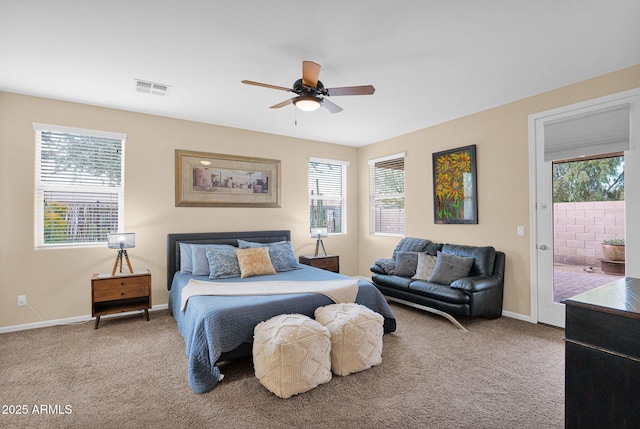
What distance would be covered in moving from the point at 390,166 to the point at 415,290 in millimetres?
2505

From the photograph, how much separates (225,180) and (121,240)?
1659 millimetres

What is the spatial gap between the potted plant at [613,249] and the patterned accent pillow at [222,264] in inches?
160

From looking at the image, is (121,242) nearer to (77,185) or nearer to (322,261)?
(77,185)

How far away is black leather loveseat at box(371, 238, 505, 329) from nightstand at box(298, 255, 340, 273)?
2.99 ft

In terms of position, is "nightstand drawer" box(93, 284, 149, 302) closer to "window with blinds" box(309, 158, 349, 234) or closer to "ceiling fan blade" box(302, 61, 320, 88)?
"window with blinds" box(309, 158, 349, 234)

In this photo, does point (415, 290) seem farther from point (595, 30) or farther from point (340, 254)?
point (595, 30)

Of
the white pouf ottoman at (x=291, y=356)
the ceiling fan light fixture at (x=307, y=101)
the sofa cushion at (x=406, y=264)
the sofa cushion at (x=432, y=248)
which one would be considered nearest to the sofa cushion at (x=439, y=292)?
the sofa cushion at (x=406, y=264)

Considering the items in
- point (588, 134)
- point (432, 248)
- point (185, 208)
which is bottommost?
point (432, 248)

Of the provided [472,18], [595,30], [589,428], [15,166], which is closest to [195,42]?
[472,18]

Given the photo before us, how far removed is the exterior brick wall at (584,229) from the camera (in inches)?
125

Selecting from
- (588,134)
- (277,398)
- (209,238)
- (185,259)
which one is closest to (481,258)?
(588,134)

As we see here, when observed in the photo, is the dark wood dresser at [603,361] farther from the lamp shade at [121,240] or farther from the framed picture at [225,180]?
the framed picture at [225,180]

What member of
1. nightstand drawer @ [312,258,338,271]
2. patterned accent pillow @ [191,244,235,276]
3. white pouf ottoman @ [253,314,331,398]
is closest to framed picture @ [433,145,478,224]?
nightstand drawer @ [312,258,338,271]

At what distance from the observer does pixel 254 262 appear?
13.1 ft
